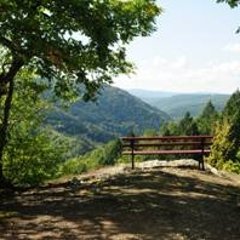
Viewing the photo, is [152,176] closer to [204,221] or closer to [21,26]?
[204,221]

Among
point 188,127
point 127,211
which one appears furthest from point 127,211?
point 188,127

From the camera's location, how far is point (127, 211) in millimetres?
13812

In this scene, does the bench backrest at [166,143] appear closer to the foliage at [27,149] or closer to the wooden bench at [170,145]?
the wooden bench at [170,145]

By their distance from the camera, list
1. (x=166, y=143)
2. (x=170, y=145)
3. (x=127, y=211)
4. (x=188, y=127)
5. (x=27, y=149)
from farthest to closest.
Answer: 1. (x=188, y=127)
2. (x=27, y=149)
3. (x=170, y=145)
4. (x=166, y=143)
5. (x=127, y=211)

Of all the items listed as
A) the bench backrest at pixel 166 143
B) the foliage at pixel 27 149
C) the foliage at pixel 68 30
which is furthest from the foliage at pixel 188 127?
the foliage at pixel 68 30

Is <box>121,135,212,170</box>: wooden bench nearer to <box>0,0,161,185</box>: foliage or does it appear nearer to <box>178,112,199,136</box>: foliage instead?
<box>0,0,161,185</box>: foliage

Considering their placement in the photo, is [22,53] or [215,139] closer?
[22,53]

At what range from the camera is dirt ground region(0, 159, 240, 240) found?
12008 mm

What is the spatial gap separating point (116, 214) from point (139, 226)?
1.16 meters

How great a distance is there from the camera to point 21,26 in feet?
47.3

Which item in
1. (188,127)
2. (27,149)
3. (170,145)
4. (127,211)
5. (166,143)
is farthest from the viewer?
(188,127)

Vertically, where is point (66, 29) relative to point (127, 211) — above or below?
above

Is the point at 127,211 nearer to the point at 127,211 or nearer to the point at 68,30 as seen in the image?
the point at 127,211

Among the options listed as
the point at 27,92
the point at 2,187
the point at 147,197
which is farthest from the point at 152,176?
the point at 27,92
